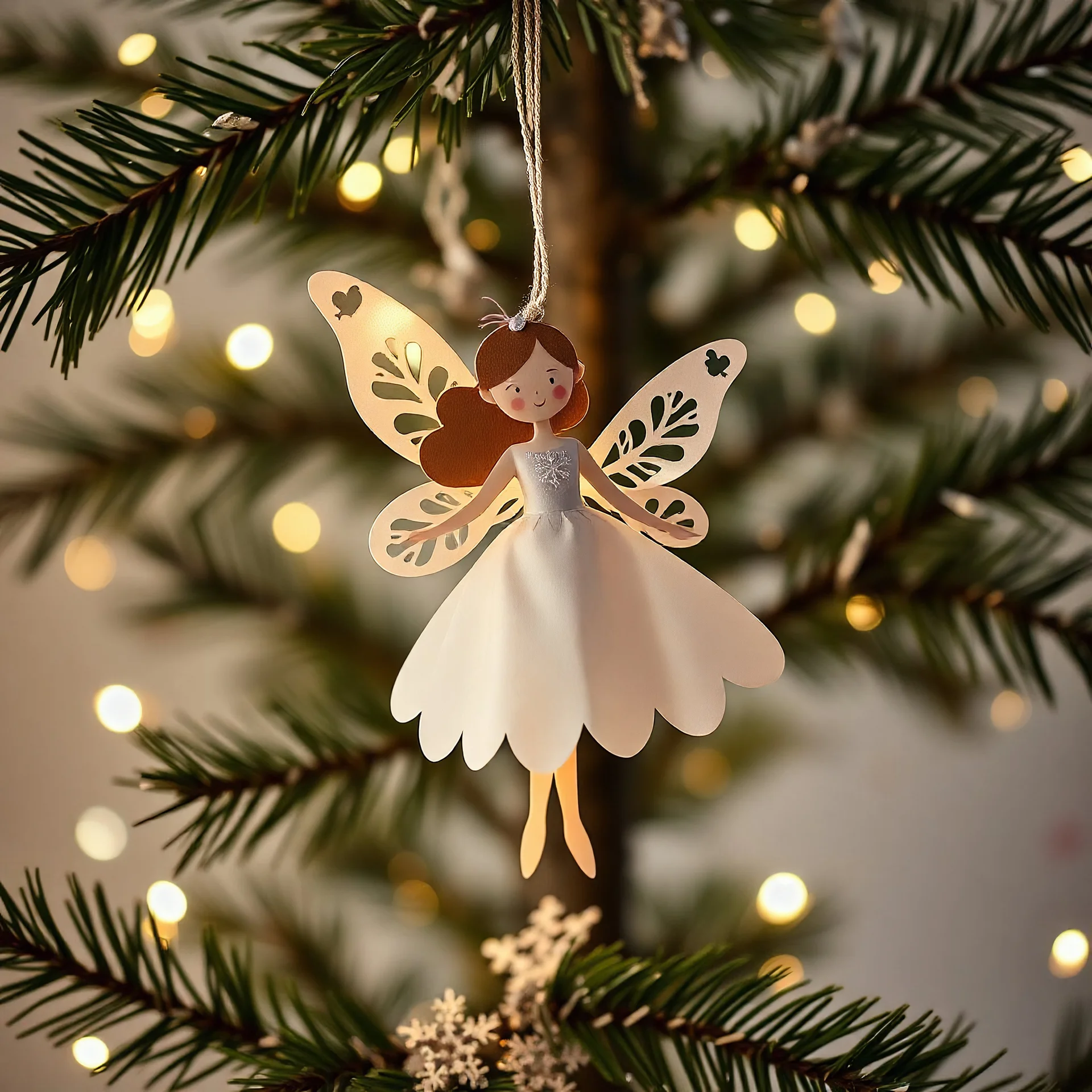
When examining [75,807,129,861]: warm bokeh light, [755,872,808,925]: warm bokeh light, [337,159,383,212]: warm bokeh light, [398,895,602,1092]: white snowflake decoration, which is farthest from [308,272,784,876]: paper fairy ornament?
[75,807,129,861]: warm bokeh light

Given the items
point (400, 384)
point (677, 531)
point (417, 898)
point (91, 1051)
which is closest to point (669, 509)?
point (677, 531)

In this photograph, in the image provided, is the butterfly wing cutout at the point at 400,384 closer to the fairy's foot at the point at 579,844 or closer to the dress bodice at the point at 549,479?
the dress bodice at the point at 549,479

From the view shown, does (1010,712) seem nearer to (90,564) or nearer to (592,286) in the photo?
(592,286)

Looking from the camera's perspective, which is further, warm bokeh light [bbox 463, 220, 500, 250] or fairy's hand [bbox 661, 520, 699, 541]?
warm bokeh light [bbox 463, 220, 500, 250]

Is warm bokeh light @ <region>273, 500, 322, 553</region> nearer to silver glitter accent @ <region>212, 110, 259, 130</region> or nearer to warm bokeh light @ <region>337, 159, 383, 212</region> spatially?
warm bokeh light @ <region>337, 159, 383, 212</region>

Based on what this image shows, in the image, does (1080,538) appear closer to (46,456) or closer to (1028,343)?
(1028,343)

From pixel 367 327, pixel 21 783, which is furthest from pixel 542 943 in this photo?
pixel 21 783

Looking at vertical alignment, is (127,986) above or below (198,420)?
below
